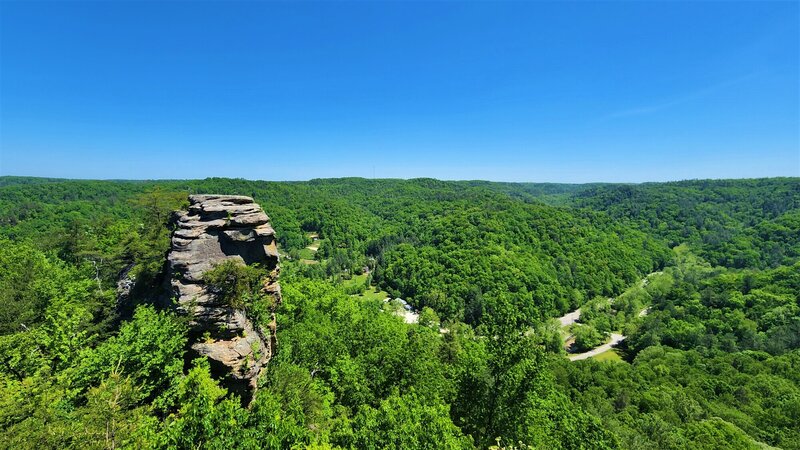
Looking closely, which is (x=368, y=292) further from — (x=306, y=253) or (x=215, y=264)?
(x=215, y=264)

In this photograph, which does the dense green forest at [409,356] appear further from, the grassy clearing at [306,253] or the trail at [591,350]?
the grassy clearing at [306,253]

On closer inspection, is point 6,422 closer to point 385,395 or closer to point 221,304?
point 221,304

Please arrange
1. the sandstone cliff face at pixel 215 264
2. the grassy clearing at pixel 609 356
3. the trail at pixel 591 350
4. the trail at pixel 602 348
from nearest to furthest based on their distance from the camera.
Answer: the sandstone cliff face at pixel 215 264 < the grassy clearing at pixel 609 356 < the trail at pixel 602 348 < the trail at pixel 591 350

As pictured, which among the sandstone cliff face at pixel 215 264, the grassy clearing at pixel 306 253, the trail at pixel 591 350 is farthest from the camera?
the grassy clearing at pixel 306 253

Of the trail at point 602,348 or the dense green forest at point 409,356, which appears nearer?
the dense green forest at point 409,356

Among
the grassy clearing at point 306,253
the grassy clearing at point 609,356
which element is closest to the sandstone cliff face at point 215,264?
the grassy clearing at point 609,356

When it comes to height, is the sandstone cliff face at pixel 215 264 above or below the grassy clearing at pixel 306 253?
above

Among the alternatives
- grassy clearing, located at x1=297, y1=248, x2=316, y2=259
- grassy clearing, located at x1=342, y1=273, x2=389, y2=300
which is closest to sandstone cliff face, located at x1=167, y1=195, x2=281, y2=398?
grassy clearing, located at x1=342, y1=273, x2=389, y2=300
